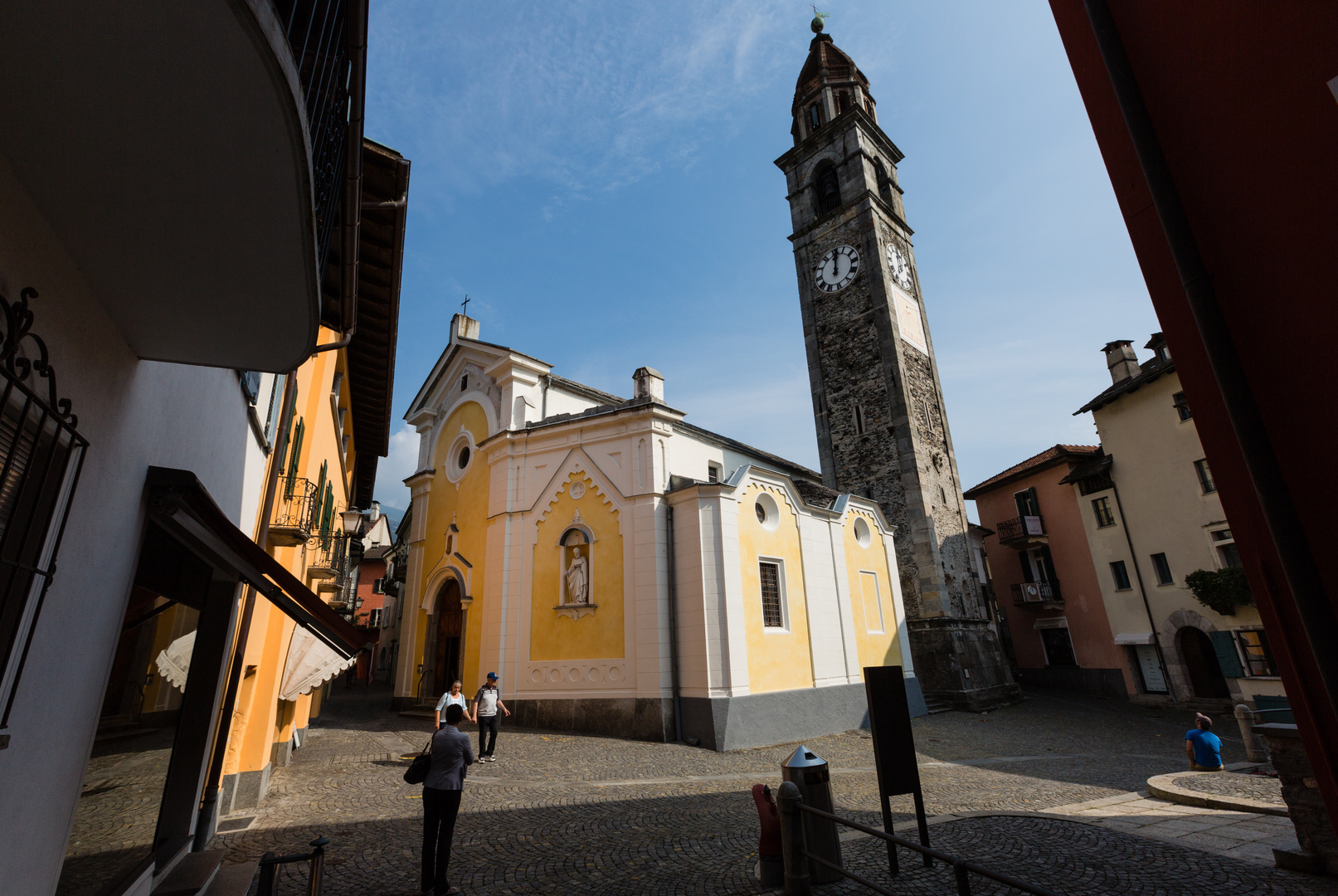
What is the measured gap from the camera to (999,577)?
3080 cm

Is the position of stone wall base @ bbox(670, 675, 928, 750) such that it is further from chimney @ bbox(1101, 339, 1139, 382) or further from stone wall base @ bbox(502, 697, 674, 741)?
chimney @ bbox(1101, 339, 1139, 382)

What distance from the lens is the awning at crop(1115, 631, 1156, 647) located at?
2205 cm

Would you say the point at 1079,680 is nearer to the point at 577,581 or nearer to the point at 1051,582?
the point at 1051,582

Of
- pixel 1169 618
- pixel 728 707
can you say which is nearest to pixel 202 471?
pixel 728 707

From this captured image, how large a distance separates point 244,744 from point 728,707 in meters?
9.27

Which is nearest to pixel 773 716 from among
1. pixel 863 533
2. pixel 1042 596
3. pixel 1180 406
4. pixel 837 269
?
pixel 863 533

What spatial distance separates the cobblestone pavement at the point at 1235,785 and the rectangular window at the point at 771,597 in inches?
337

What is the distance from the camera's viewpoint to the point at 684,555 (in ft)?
50.8

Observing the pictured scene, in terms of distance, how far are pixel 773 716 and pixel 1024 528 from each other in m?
18.5

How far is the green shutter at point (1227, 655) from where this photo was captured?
1928 centimetres

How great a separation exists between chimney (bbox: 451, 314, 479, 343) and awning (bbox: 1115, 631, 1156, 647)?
25965mm

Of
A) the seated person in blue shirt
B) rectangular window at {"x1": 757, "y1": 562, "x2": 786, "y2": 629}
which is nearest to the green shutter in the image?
the seated person in blue shirt

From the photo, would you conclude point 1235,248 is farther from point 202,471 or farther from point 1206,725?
point 1206,725

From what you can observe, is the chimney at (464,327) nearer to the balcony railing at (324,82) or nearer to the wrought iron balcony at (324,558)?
the wrought iron balcony at (324,558)
